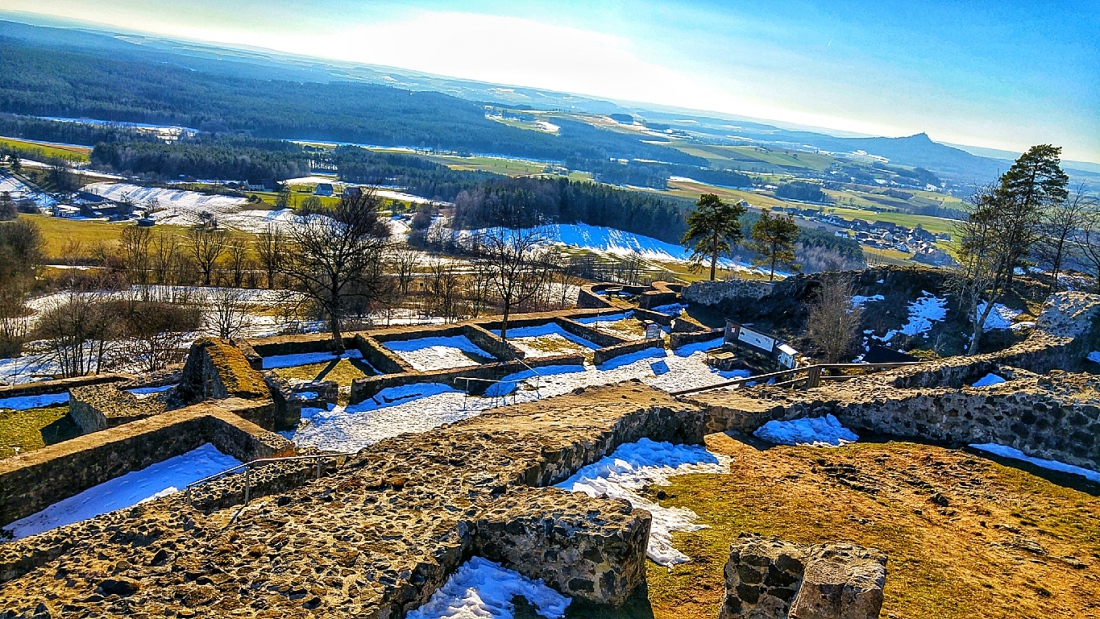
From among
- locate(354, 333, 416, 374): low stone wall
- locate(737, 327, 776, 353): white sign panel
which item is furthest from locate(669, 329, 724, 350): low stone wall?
locate(354, 333, 416, 374): low stone wall

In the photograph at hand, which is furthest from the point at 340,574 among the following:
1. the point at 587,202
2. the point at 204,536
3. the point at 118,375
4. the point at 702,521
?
the point at 587,202

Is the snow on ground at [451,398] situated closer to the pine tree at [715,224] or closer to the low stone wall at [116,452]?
the low stone wall at [116,452]

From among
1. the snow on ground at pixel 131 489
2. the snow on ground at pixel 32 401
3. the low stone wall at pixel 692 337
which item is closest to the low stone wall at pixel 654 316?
the low stone wall at pixel 692 337

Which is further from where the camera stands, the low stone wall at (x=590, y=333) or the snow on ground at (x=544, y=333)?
the low stone wall at (x=590, y=333)

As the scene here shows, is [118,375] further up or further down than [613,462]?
further down

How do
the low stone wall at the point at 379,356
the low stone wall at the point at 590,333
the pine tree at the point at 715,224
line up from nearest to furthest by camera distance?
1. the low stone wall at the point at 379,356
2. the low stone wall at the point at 590,333
3. the pine tree at the point at 715,224

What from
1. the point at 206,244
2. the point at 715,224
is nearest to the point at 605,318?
the point at 715,224

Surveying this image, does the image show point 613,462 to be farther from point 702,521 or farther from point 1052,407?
point 1052,407
